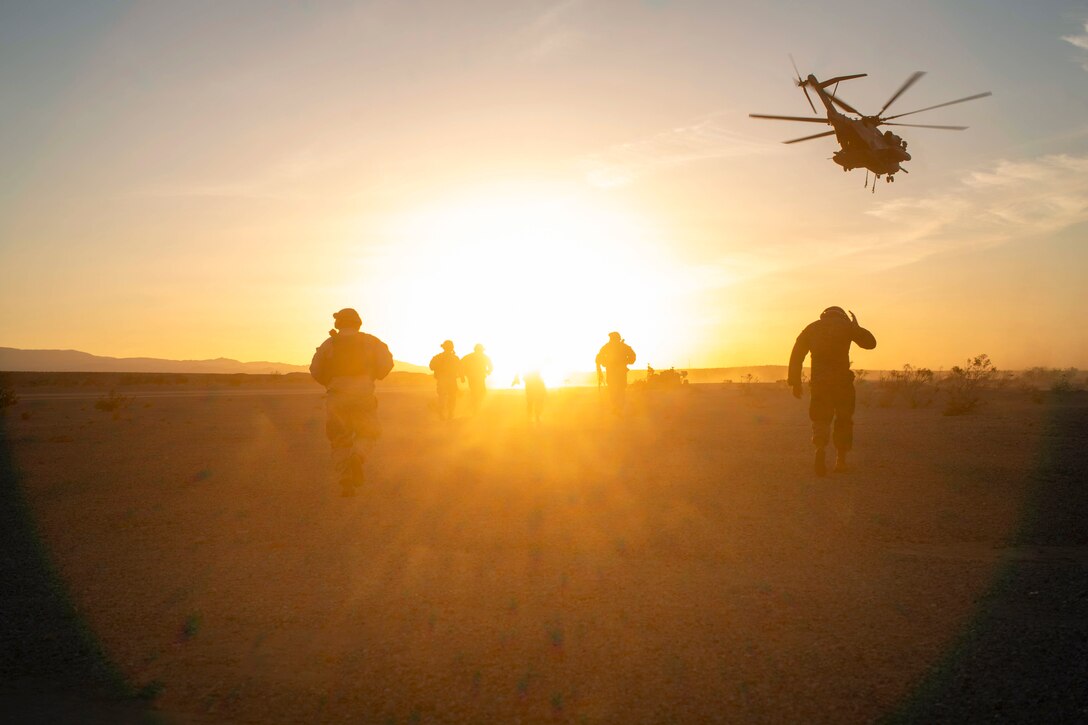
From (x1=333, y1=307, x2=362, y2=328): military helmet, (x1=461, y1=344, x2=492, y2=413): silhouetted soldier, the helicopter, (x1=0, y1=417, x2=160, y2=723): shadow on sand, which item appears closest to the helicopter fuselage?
the helicopter

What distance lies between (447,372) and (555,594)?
18.1 metres

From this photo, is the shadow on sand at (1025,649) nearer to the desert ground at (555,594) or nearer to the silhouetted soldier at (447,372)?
the desert ground at (555,594)

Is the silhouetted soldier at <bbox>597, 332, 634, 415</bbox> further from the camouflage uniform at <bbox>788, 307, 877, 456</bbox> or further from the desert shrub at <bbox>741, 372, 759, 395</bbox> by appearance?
the desert shrub at <bbox>741, 372, 759, 395</bbox>

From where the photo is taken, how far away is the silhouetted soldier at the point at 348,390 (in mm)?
10164

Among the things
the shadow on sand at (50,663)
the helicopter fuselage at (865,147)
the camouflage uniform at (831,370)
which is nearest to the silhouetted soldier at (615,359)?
the helicopter fuselage at (865,147)

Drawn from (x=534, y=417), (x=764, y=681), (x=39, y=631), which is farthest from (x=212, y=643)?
(x=534, y=417)

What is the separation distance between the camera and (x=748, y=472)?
11.3 meters

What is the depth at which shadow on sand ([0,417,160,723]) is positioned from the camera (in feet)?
12.0

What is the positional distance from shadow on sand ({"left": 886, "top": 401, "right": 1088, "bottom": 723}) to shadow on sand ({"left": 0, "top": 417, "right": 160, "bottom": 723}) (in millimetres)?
3533

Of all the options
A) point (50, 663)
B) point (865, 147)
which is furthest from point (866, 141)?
point (50, 663)

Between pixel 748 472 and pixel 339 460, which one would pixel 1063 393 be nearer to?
pixel 748 472

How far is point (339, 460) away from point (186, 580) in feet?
13.3

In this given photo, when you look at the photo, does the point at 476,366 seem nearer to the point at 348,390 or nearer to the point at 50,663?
the point at 348,390

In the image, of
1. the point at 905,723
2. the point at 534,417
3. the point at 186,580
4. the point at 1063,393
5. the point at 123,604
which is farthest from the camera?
the point at 1063,393
